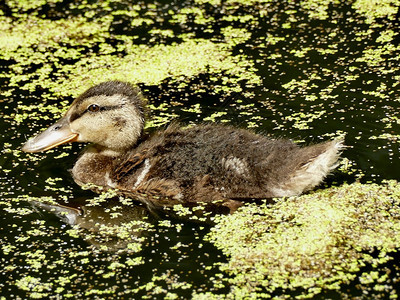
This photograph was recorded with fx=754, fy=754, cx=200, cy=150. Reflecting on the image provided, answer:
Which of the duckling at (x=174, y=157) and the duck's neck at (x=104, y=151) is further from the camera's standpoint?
the duck's neck at (x=104, y=151)

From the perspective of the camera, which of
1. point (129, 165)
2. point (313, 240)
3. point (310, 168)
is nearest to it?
point (313, 240)

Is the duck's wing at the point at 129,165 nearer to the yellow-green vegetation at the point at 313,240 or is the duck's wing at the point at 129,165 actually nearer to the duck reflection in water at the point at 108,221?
the duck reflection in water at the point at 108,221

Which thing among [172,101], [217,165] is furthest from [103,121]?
[172,101]

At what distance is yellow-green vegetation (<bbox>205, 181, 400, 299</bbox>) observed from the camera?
439cm

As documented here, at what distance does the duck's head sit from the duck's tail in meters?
1.27

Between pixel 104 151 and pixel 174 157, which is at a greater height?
pixel 174 157

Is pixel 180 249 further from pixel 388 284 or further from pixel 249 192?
pixel 388 284

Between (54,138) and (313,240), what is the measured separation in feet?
7.70

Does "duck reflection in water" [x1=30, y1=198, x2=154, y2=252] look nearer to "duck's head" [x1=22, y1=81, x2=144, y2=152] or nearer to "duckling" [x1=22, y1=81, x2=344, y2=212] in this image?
"duckling" [x1=22, y1=81, x2=344, y2=212]

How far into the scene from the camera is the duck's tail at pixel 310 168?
5.29m

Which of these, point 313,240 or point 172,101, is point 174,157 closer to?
point 313,240

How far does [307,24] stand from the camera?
8219 millimetres

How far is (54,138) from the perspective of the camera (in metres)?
6.03

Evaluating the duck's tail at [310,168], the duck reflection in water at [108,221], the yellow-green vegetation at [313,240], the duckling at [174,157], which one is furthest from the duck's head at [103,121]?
the duck's tail at [310,168]
